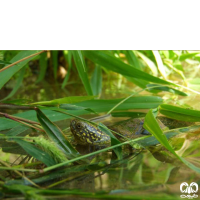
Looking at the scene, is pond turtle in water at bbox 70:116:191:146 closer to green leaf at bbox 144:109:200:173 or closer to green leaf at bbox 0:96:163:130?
green leaf at bbox 0:96:163:130

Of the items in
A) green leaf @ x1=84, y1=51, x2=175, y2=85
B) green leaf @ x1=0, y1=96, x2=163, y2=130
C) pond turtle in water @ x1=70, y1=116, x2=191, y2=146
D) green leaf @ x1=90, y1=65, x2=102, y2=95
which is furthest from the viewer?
green leaf @ x1=90, y1=65, x2=102, y2=95

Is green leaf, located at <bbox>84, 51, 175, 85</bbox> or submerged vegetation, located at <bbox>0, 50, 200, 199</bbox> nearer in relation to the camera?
submerged vegetation, located at <bbox>0, 50, 200, 199</bbox>

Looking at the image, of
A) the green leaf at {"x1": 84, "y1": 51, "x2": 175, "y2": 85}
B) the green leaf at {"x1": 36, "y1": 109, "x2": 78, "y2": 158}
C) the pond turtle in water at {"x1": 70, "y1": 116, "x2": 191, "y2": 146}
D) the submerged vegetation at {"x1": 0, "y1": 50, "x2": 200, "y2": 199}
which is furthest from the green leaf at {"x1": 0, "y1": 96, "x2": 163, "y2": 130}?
the green leaf at {"x1": 36, "y1": 109, "x2": 78, "y2": 158}

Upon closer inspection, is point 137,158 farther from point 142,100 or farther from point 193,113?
point 142,100

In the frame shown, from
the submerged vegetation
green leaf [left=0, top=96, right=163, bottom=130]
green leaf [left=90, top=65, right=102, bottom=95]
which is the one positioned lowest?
the submerged vegetation

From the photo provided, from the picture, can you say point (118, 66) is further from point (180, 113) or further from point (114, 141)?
point (114, 141)

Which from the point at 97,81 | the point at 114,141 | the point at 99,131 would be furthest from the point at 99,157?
the point at 97,81
